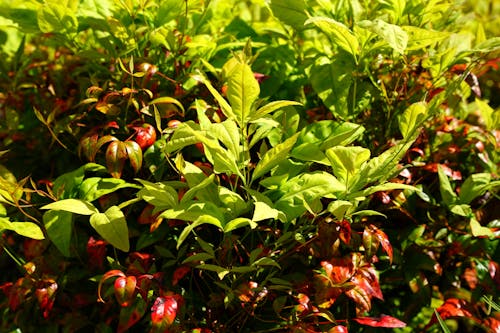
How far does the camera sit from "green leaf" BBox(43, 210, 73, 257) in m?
1.78

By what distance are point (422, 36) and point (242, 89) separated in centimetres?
68

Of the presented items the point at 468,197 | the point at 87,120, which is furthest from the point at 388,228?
the point at 87,120

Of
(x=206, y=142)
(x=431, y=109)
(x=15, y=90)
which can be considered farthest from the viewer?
(x=15, y=90)

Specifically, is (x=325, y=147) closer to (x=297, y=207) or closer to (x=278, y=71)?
(x=297, y=207)

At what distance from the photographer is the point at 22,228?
69.1 inches

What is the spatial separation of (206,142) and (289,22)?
0.81m

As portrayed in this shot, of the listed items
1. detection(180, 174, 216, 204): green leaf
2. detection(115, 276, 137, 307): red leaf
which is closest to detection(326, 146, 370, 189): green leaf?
detection(180, 174, 216, 204): green leaf

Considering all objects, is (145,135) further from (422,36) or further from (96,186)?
(422,36)

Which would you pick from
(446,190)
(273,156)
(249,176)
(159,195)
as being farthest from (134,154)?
(446,190)

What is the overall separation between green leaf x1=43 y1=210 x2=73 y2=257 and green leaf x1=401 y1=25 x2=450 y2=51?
4.06ft

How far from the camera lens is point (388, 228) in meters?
2.26

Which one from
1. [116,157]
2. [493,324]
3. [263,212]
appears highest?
[263,212]

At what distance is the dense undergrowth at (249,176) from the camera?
1646 millimetres

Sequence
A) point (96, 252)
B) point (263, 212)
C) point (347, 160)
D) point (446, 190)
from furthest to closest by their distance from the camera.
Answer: point (446, 190)
point (96, 252)
point (347, 160)
point (263, 212)
